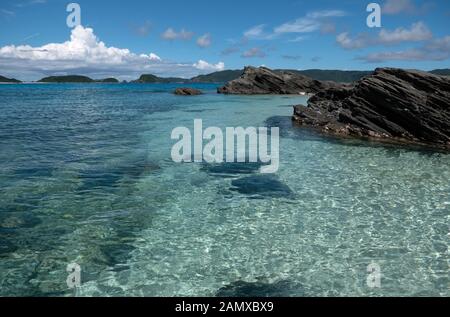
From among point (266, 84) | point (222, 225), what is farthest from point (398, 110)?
point (266, 84)

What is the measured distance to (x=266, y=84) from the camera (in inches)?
4358

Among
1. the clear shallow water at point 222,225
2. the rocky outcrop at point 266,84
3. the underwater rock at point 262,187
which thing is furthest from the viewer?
the rocky outcrop at point 266,84

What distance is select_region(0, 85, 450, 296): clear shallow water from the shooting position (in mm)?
10164

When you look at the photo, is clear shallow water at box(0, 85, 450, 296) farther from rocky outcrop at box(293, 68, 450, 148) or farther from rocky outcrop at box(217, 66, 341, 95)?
rocky outcrop at box(217, 66, 341, 95)

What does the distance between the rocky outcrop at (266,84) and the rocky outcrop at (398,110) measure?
71.9 metres

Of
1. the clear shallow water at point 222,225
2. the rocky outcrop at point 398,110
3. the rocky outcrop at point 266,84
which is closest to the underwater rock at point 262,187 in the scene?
the clear shallow water at point 222,225

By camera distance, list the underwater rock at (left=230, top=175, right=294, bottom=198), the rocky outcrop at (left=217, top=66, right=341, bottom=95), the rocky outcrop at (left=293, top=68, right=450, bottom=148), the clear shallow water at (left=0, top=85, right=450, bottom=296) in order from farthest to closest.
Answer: the rocky outcrop at (left=217, top=66, right=341, bottom=95) → the rocky outcrop at (left=293, top=68, right=450, bottom=148) → the underwater rock at (left=230, top=175, right=294, bottom=198) → the clear shallow water at (left=0, top=85, right=450, bottom=296)

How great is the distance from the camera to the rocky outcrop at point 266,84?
109 meters

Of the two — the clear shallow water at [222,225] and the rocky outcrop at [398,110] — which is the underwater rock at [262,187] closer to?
the clear shallow water at [222,225]

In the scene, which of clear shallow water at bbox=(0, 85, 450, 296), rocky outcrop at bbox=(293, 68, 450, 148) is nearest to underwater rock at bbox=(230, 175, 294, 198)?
clear shallow water at bbox=(0, 85, 450, 296)

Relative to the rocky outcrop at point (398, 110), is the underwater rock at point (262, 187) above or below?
below

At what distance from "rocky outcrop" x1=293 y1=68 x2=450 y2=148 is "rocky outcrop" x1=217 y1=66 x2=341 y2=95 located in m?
71.9

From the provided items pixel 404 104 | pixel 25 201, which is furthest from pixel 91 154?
pixel 404 104
